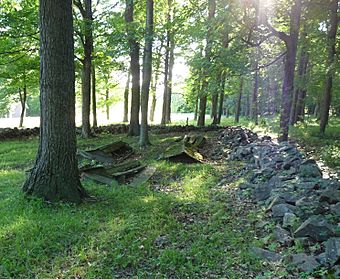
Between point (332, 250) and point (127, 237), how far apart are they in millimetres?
2512

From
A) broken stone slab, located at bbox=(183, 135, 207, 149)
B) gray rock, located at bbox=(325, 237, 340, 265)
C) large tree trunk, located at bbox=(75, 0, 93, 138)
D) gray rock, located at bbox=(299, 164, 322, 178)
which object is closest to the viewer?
gray rock, located at bbox=(325, 237, 340, 265)

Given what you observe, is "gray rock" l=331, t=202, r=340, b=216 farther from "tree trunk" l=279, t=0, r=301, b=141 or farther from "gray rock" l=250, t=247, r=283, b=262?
"tree trunk" l=279, t=0, r=301, b=141

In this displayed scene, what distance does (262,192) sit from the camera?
17.4 feet

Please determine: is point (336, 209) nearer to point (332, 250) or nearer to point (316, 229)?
point (316, 229)

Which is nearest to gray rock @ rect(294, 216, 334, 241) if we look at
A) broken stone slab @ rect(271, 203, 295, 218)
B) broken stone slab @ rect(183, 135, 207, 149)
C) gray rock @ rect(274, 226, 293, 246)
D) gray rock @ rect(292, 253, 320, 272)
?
gray rock @ rect(274, 226, 293, 246)

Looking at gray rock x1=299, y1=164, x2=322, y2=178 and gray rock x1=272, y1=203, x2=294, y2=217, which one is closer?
gray rock x1=272, y1=203, x2=294, y2=217


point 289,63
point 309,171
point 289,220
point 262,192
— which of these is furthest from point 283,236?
point 289,63

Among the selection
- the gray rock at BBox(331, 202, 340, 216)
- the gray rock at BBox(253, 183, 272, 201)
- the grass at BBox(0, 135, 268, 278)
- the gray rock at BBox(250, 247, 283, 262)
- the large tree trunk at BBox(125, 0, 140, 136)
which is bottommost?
the grass at BBox(0, 135, 268, 278)

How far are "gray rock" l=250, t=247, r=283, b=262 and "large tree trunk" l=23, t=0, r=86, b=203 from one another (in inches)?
125

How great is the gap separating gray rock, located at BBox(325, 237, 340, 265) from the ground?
339 millimetres

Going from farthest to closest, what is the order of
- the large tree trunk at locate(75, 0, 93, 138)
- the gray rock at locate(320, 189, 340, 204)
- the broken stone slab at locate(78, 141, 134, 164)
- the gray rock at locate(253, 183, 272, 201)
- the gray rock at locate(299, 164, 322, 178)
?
the large tree trunk at locate(75, 0, 93, 138), the broken stone slab at locate(78, 141, 134, 164), the gray rock at locate(299, 164, 322, 178), the gray rock at locate(253, 183, 272, 201), the gray rock at locate(320, 189, 340, 204)

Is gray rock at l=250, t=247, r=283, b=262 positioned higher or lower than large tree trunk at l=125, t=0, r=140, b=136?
lower

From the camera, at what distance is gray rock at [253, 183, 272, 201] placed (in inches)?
205

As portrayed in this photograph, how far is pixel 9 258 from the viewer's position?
136 inches
